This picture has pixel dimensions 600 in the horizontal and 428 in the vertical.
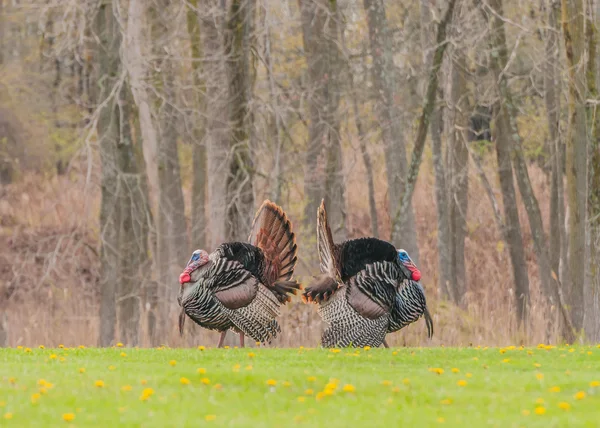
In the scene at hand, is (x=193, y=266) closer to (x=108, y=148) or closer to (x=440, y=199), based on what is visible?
(x=108, y=148)

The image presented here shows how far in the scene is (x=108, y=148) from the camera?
2055 centimetres

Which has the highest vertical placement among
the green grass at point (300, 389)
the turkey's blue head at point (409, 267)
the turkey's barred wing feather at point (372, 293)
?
the turkey's blue head at point (409, 267)

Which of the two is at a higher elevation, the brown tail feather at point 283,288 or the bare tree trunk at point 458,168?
the bare tree trunk at point 458,168

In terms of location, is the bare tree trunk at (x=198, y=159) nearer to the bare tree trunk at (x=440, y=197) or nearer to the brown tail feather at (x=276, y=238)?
the bare tree trunk at (x=440, y=197)

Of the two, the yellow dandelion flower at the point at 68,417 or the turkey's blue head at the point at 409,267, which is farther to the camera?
the turkey's blue head at the point at 409,267

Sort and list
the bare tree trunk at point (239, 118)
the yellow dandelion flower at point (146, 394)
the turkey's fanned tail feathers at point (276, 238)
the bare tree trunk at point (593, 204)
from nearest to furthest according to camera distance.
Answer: the yellow dandelion flower at point (146, 394), the turkey's fanned tail feathers at point (276, 238), the bare tree trunk at point (593, 204), the bare tree trunk at point (239, 118)

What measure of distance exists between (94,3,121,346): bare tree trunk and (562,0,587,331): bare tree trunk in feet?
27.6

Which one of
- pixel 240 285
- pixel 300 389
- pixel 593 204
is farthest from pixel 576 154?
pixel 300 389

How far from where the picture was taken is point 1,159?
38875mm

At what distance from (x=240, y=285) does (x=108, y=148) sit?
787 centimetres

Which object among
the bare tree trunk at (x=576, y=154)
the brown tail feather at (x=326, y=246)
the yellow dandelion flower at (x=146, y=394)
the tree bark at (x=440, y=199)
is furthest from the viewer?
the tree bark at (x=440, y=199)

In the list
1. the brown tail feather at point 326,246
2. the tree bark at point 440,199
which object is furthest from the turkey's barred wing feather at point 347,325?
the tree bark at point 440,199

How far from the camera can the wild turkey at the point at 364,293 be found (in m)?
13.2

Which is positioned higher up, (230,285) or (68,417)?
(230,285)
